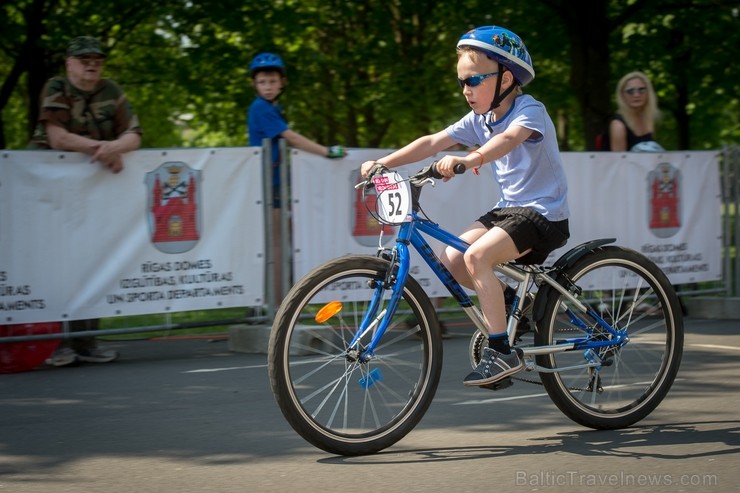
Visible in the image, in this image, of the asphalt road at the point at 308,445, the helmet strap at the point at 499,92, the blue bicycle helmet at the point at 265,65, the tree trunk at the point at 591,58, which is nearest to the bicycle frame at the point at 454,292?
the asphalt road at the point at 308,445

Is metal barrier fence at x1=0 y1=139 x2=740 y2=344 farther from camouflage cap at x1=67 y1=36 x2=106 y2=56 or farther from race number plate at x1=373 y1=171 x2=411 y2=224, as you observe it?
race number plate at x1=373 y1=171 x2=411 y2=224

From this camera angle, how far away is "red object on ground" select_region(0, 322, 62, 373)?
8.05m

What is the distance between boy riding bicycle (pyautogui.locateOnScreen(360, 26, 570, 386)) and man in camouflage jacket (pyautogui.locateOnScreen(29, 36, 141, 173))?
3.47 m

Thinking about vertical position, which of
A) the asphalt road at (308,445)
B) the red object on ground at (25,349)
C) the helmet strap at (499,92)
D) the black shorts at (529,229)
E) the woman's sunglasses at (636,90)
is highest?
the woman's sunglasses at (636,90)

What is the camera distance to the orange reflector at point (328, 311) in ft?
16.9

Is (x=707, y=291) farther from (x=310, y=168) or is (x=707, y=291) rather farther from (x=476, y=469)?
(x=476, y=469)

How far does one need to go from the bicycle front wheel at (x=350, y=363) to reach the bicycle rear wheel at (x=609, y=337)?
2.21 feet

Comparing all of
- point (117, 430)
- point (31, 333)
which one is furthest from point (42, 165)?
point (117, 430)

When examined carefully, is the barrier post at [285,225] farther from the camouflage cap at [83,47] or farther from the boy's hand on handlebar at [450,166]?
the boy's hand on handlebar at [450,166]

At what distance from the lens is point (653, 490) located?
458 centimetres

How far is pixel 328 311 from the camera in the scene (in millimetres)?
5180

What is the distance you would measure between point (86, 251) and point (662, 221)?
543cm

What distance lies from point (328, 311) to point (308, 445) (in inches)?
28.9

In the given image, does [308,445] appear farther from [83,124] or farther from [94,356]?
[83,124]
